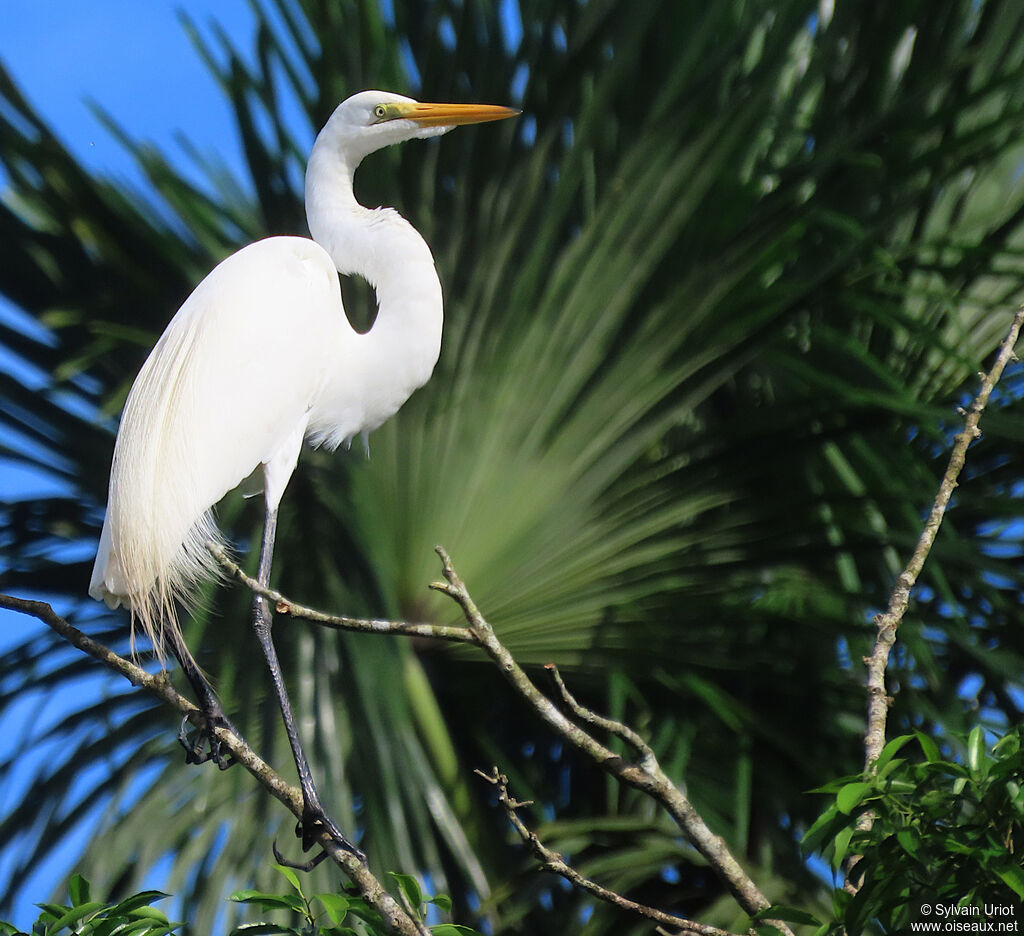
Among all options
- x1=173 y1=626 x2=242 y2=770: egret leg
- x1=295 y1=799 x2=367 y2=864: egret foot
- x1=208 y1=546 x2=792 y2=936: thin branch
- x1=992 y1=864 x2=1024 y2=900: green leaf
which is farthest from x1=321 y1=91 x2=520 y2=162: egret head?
x1=992 y1=864 x2=1024 y2=900: green leaf

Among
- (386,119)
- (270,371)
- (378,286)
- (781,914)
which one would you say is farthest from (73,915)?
(386,119)

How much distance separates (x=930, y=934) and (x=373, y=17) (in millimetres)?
2325

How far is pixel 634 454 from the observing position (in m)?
2.48

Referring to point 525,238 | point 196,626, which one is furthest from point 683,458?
point 196,626

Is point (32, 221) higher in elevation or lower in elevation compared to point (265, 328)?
higher

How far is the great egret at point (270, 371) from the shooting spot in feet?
7.06

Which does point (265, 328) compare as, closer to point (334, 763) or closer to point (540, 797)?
point (334, 763)

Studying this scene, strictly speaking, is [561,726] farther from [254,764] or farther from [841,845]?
[254,764]

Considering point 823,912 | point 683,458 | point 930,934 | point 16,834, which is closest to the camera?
point 930,934

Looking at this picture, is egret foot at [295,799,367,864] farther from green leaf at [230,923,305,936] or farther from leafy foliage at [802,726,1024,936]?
leafy foliage at [802,726,1024,936]

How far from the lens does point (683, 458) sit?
263 cm

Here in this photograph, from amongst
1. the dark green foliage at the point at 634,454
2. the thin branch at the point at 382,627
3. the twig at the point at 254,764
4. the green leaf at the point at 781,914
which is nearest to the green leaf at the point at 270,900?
the twig at the point at 254,764

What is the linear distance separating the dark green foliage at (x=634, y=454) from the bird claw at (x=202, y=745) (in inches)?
9.4

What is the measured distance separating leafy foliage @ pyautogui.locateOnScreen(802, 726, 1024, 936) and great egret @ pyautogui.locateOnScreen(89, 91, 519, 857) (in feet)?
3.71
